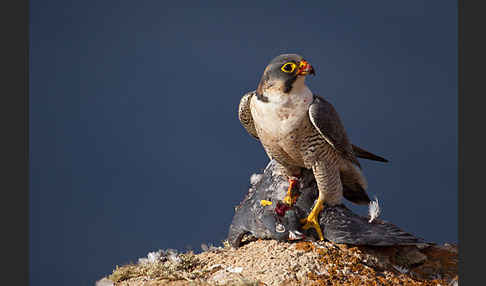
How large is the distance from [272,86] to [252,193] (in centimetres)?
163

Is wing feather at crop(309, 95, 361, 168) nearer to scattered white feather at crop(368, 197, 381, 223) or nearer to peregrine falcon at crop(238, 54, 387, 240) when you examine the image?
peregrine falcon at crop(238, 54, 387, 240)

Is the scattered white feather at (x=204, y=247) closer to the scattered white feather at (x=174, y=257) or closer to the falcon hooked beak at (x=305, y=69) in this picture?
the scattered white feather at (x=174, y=257)

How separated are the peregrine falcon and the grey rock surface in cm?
10

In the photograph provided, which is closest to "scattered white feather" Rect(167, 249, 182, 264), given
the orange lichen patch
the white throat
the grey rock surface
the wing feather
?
the grey rock surface

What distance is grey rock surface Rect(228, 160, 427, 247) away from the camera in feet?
18.1

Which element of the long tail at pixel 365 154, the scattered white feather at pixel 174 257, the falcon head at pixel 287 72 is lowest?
the scattered white feather at pixel 174 257

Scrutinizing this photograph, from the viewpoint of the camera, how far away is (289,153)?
214 inches

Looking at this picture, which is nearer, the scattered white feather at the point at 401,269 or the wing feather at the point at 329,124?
the wing feather at the point at 329,124

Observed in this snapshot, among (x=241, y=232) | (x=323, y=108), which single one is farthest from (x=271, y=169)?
(x=323, y=108)

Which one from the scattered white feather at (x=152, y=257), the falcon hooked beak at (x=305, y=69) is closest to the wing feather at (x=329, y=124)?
the falcon hooked beak at (x=305, y=69)

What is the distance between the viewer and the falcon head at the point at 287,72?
16.4 feet

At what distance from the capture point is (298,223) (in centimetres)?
559

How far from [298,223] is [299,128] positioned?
42.9 inches

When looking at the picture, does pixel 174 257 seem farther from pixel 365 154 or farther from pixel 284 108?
pixel 365 154
